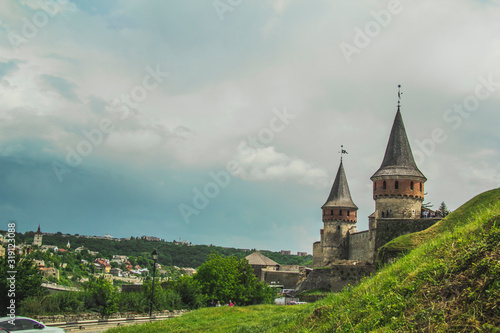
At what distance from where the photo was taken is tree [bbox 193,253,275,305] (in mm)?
35812

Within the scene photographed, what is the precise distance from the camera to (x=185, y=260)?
167250 millimetres

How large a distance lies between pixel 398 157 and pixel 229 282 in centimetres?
1913

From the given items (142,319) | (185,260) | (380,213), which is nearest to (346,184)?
(380,213)

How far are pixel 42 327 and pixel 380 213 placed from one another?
33.0 m

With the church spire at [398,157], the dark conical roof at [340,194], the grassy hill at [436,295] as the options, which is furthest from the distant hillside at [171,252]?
the grassy hill at [436,295]

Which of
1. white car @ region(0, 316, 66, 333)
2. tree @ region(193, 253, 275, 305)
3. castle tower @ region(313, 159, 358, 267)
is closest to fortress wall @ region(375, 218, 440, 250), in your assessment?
tree @ region(193, 253, 275, 305)

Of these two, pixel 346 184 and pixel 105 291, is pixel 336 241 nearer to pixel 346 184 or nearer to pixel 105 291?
pixel 346 184

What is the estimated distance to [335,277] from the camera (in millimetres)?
38406

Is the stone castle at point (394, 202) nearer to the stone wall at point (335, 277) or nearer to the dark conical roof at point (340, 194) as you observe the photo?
the stone wall at point (335, 277)

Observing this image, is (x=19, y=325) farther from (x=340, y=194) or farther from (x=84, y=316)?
(x=340, y=194)

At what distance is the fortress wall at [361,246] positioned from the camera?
139 ft

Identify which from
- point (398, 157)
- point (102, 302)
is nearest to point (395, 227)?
point (398, 157)

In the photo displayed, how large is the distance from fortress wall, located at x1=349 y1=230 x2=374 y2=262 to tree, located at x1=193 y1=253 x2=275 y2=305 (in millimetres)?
10410

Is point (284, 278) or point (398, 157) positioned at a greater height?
point (398, 157)
